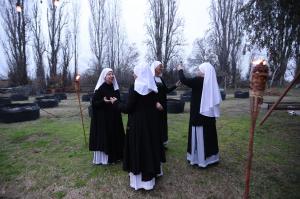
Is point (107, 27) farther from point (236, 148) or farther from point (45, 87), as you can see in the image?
point (236, 148)

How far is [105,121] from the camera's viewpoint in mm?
4875

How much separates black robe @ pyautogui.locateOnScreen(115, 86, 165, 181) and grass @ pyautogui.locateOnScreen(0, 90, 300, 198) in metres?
0.47

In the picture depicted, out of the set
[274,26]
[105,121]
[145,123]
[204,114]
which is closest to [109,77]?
[105,121]

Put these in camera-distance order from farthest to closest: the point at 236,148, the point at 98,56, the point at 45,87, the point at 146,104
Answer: the point at 98,56
the point at 45,87
the point at 236,148
the point at 146,104

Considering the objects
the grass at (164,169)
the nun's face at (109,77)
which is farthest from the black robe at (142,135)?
the nun's face at (109,77)

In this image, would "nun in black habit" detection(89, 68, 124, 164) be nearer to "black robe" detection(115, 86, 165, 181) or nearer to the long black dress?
the long black dress

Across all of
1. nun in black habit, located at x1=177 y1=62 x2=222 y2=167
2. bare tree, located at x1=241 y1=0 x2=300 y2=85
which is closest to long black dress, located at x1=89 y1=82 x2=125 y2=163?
nun in black habit, located at x1=177 y1=62 x2=222 y2=167

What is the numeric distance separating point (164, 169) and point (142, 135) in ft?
4.23

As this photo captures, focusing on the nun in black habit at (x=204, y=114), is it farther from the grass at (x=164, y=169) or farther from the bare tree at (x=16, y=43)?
the bare tree at (x=16, y=43)

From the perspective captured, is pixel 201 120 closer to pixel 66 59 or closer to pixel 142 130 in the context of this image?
pixel 142 130

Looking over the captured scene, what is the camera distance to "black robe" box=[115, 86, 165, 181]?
3.92m

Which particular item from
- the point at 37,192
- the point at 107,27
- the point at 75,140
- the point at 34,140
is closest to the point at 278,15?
the point at 75,140

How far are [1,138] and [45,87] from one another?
65.6ft

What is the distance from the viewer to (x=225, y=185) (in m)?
4.30
